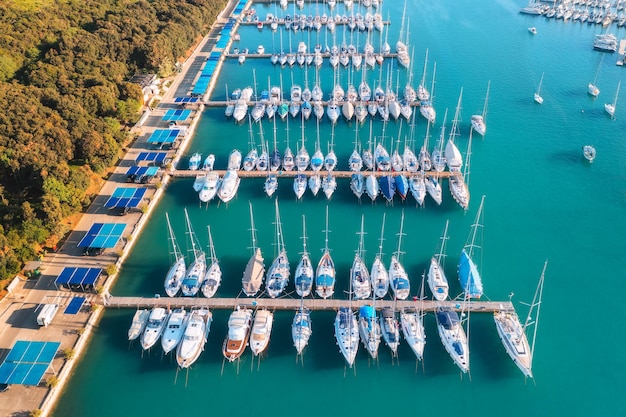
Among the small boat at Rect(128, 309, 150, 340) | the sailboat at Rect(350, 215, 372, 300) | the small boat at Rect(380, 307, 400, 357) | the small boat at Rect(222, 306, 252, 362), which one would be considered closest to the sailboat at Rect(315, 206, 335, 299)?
the sailboat at Rect(350, 215, 372, 300)

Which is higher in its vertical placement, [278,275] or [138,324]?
[278,275]

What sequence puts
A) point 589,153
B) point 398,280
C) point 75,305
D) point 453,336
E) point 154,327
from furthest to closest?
point 589,153
point 398,280
point 75,305
point 154,327
point 453,336

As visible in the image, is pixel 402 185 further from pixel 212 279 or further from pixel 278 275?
pixel 212 279

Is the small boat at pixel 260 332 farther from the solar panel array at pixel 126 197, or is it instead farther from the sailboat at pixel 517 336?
the solar panel array at pixel 126 197

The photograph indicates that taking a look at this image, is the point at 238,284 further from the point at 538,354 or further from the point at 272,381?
the point at 538,354

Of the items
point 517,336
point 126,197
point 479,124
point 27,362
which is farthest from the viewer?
point 479,124

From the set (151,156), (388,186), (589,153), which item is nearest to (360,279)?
(388,186)

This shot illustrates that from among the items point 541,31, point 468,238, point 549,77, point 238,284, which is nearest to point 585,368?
point 468,238

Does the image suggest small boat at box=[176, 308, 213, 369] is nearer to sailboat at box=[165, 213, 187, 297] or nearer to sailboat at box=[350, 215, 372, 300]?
sailboat at box=[165, 213, 187, 297]
